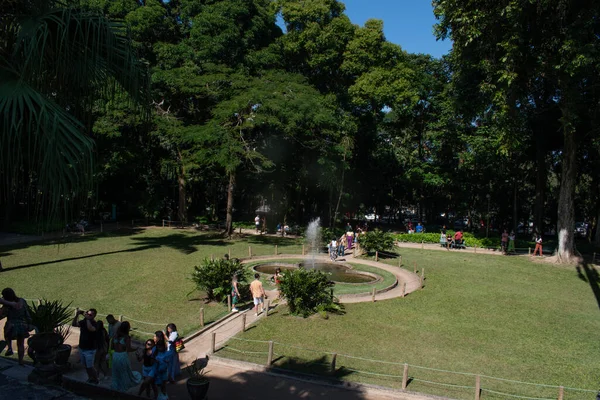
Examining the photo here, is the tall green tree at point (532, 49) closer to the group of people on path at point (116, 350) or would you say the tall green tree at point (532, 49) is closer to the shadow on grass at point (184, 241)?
the shadow on grass at point (184, 241)

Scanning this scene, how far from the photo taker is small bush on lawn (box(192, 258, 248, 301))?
48.5 ft

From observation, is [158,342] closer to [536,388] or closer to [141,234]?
[536,388]

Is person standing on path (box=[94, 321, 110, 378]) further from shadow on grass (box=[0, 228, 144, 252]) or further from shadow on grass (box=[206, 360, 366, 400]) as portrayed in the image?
shadow on grass (box=[0, 228, 144, 252])

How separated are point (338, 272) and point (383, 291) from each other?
14.6ft

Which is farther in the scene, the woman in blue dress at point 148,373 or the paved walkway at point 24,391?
the woman in blue dress at point 148,373

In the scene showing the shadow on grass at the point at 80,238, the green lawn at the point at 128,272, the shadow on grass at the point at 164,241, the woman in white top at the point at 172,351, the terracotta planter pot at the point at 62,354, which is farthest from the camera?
the shadow on grass at the point at 164,241

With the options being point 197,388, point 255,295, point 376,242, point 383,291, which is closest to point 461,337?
point 383,291

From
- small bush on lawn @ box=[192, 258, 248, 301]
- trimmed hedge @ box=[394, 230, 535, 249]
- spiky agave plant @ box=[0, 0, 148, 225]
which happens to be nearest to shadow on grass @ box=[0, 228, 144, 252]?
small bush on lawn @ box=[192, 258, 248, 301]

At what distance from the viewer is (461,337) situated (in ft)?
40.8

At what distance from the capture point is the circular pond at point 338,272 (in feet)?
64.7

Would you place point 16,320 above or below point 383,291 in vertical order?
above

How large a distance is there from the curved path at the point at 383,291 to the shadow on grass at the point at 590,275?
7.15 metres

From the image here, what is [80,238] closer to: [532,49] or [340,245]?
[340,245]

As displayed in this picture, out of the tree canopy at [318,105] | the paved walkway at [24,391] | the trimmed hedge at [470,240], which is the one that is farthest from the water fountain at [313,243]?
the paved walkway at [24,391]
